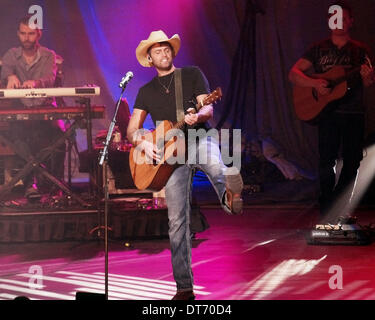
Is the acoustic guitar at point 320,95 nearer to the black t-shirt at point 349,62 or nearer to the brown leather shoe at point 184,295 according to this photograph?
the black t-shirt at point 349,62

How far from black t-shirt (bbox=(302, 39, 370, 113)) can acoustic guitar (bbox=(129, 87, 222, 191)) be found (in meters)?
2.41

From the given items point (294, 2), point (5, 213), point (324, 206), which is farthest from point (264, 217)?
point (294, 2)

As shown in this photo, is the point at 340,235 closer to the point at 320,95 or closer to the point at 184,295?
the point at 320,95

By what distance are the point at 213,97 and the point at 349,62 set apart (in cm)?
256

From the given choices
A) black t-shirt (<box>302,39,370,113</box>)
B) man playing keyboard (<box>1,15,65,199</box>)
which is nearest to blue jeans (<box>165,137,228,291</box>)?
black t-shirt (<box>302,39,370,113</box>)

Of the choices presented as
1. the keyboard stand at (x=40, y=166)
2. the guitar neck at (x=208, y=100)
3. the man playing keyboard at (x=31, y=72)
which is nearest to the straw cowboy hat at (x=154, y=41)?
the guitar neck at (x=208, y=100)

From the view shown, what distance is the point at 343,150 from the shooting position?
6.50m

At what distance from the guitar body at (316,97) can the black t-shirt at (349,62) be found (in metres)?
0.05

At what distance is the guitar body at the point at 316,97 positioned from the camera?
648cm

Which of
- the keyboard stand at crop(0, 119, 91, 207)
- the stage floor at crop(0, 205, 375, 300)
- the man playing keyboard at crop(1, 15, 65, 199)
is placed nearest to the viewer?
the stage floor at crop(0, 205, 375, 300)

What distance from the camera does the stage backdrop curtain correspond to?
11516 mm

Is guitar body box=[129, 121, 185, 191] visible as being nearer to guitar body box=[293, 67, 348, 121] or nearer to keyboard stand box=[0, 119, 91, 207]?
guitar body box=[293, 67, 348, 121]

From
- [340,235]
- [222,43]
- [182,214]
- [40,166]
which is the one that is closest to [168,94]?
[182,214]
